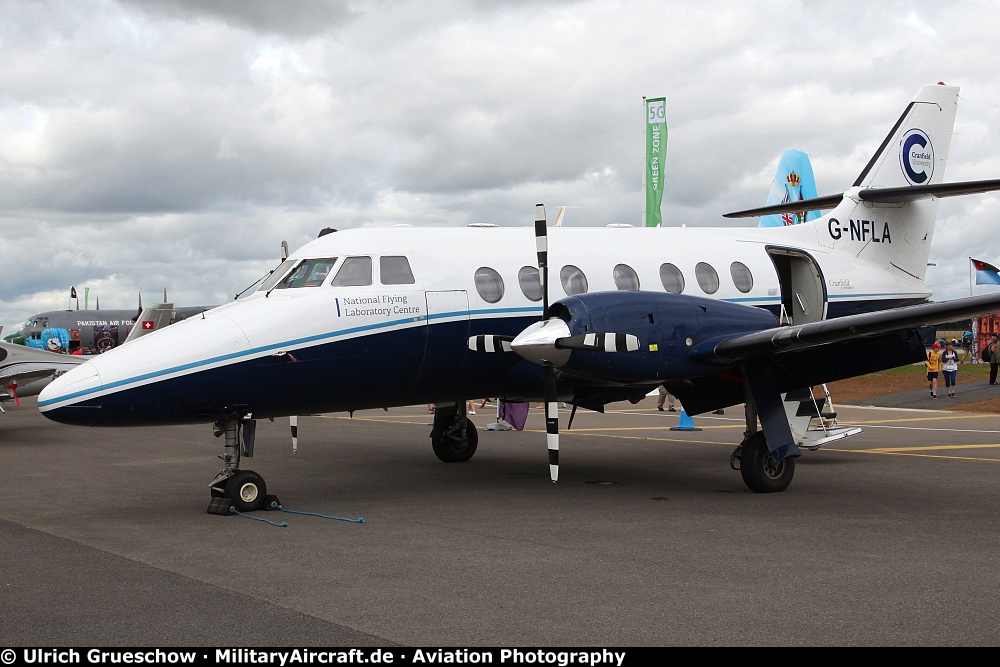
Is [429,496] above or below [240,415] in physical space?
below

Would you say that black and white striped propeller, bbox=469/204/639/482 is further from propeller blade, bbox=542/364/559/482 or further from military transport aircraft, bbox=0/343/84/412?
military transport aircraft, bbox=0/343/84/412

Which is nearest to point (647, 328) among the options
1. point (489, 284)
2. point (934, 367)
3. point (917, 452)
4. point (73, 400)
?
point (489, 284)

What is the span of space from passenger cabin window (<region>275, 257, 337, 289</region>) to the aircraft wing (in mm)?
4555

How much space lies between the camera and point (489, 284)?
41.5 ft

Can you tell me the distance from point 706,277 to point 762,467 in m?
3.12

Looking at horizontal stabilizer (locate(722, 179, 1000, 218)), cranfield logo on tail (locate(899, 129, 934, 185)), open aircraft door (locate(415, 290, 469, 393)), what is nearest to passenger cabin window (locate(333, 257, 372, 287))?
open aircraft door (locate(415, 290, 469, 393))

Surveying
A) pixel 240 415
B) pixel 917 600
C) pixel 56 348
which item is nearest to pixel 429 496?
pixel 240 415

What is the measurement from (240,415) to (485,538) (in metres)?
3.46

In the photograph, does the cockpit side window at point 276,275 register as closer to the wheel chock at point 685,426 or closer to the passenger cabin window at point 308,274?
the passenger cabin window at point 308,274

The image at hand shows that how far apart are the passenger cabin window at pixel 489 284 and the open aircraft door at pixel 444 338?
0.90ft

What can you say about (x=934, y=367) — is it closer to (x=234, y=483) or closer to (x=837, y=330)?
(x=837, y=330)

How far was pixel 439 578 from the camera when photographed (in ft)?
25.0
